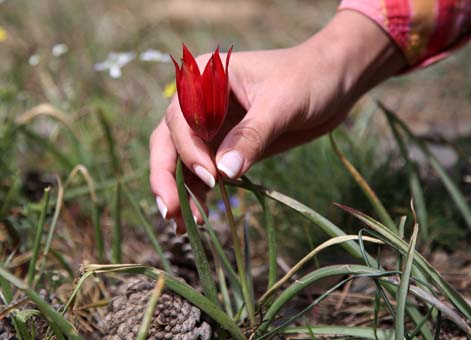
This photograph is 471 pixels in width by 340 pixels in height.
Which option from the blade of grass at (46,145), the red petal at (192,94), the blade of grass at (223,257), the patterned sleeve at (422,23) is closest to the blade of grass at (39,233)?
the blade of grass at (223,257)

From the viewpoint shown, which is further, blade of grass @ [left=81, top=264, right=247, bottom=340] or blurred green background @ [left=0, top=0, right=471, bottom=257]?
blurred green background @ [left=0, top=0, right=471, bottom=257]

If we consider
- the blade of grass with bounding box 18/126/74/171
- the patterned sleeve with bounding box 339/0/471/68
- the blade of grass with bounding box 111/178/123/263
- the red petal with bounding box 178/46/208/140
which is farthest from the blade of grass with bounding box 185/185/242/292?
the blade of grass with bounding box 18/126/74/171

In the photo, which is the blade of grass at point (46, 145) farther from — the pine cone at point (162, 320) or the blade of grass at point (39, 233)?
the pine cone at point (162, 320)

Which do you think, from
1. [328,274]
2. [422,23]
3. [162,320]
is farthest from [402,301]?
[422,23]

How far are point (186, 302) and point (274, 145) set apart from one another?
1.79ft

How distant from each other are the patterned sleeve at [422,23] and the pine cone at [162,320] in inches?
35.1

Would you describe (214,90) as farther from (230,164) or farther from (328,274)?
(328,274)

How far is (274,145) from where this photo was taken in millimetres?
1472

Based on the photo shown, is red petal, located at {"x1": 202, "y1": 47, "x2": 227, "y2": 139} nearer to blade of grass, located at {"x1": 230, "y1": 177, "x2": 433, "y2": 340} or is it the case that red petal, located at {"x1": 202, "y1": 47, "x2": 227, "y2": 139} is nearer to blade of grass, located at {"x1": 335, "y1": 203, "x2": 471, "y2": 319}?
blade of grass, located at {"x1": 230, "y1": 177, "x2": 433, "y2": 340}

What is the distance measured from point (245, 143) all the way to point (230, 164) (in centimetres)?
5

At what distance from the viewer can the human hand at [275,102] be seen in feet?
3.53

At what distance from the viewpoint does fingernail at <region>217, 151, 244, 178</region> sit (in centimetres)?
104

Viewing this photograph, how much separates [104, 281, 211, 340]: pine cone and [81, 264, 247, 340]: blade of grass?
4 cm

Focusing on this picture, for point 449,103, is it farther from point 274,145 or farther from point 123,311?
point 123,311
